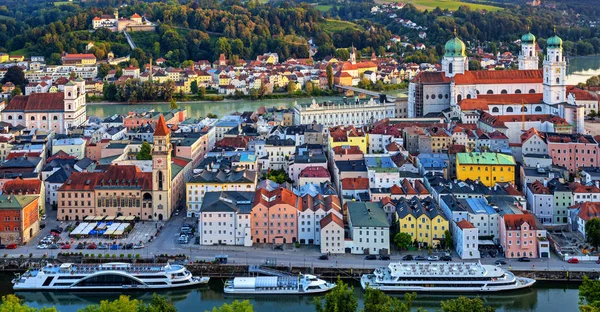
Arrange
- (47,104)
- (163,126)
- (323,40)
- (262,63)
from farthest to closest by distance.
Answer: (323,40), (262,63), (47,104), (163,126)

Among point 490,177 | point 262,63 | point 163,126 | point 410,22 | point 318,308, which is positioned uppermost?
point 410,22

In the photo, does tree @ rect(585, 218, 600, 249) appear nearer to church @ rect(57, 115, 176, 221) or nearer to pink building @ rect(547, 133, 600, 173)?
pink building @ rect(547, 133, 600, 173)

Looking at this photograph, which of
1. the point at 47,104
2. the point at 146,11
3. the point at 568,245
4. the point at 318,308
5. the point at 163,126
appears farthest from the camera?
the point at 146,11

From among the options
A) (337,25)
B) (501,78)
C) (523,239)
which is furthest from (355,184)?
(337,25)

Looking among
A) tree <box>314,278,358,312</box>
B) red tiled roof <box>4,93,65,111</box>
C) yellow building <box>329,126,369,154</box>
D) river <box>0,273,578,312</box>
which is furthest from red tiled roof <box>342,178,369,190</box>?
red tiled roof <box>4,93,65,111</box>

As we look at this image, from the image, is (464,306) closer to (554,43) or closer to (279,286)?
(279,286)

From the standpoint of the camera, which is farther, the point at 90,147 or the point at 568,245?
the point at 90,147

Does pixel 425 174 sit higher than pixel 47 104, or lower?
lower

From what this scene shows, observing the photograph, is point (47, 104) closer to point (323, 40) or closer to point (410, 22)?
point (323, 40)

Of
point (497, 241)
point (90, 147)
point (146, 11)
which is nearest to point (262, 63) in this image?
point (146, 11)

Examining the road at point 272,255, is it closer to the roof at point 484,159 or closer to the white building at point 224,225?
the white building at point 224,225
